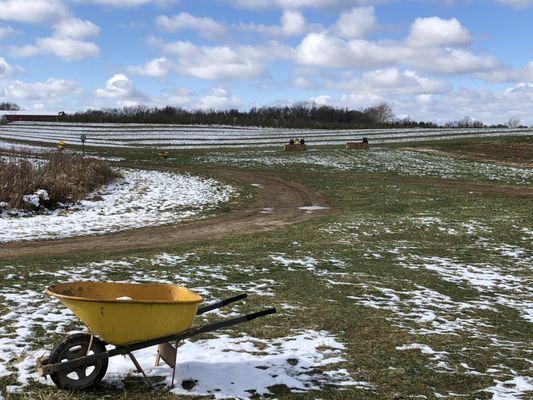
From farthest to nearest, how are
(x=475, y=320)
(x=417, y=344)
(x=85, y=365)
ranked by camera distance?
(x=475, y=320) < (x=417, y=344) < (x=85, y=365)

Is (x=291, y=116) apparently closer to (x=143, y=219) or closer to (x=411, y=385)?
(x=143, y=219)

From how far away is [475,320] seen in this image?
808cm

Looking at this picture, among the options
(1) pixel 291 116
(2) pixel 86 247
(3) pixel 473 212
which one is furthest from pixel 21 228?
(1) pixel 291 116

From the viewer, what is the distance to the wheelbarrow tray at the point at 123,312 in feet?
15.9

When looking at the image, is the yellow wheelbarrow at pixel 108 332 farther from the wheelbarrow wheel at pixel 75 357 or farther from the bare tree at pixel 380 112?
the bare tree at pixel 380 112

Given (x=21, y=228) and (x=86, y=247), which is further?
(x=21, y=228)

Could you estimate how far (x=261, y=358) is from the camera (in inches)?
240

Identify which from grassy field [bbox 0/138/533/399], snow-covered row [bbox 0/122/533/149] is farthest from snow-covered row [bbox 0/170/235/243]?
snow-covered row [bbox 0/122/533/149]

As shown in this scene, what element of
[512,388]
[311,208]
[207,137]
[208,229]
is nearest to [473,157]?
[311,208]

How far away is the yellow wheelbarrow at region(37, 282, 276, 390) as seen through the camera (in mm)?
4879

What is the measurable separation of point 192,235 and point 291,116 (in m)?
147

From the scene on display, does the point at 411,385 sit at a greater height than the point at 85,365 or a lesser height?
lesser

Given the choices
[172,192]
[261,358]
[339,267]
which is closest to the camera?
[261,358]

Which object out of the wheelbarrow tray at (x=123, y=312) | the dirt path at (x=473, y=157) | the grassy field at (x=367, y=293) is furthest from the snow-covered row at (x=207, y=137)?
the wheelbarrow tray at (x=123, y=312)
